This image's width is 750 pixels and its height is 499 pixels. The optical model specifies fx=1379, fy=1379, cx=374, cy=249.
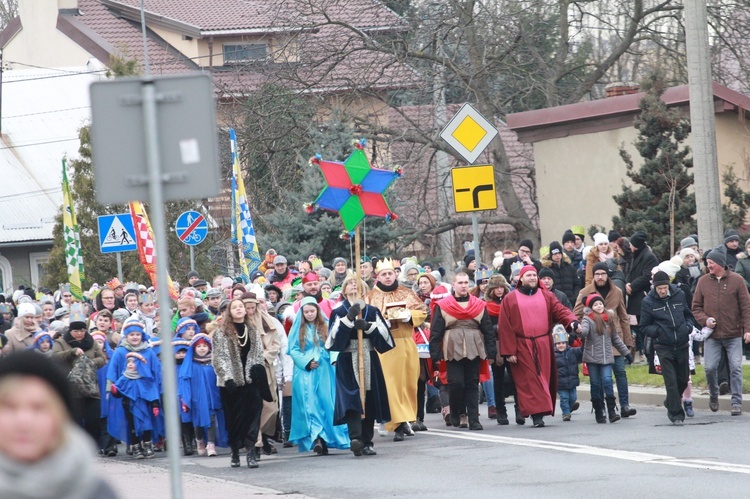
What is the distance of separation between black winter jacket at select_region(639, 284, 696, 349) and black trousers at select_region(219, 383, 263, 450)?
448cm

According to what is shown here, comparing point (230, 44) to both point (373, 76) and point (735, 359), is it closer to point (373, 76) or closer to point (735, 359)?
point (373, 76)

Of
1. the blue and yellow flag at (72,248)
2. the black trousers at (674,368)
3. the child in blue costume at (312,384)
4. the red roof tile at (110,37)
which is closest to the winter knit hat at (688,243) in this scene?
the black trousers at (674,368)

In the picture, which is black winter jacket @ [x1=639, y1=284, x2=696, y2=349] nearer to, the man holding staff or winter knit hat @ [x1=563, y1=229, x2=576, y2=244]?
the man holding staff

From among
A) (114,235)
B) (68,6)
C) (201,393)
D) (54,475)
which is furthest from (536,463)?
(68,6)

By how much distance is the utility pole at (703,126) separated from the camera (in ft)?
59.8

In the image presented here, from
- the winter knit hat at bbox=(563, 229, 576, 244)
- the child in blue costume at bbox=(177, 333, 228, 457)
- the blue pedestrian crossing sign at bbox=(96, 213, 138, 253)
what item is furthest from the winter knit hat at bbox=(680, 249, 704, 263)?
the blue pedestrian crossing sign at bbox=(96, 213, 138, 253)

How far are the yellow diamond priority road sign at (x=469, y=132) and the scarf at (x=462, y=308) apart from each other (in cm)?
166

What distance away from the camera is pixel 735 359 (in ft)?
50.5

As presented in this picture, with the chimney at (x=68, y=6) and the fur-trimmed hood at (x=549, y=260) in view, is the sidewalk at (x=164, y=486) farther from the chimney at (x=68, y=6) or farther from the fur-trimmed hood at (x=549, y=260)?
the chimney at (x=68, y=6)

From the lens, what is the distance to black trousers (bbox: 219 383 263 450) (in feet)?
45.4

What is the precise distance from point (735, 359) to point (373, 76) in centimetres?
1587

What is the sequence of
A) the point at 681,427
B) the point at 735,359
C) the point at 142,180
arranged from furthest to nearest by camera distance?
1. the point at 735,359
2. the point at 681,427
3. the point at 142,180

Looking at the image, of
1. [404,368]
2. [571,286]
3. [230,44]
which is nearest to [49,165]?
[230,44]

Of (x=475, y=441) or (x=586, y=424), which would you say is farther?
(x=586, y=424)
